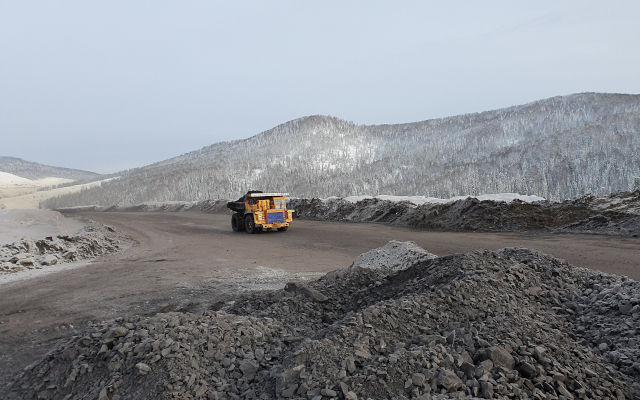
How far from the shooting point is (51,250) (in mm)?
Result: 15078

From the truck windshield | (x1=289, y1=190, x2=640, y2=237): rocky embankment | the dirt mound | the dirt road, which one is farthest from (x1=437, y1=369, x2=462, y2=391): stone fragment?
the dirt mound

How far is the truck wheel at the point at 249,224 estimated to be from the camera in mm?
23117

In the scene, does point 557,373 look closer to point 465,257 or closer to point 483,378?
point 483,378

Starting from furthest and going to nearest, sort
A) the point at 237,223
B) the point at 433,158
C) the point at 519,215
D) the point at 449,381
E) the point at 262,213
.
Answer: the point at 433,158
the point at 237,223
the point at 262,213
the point at 519,215
the point at 449,381

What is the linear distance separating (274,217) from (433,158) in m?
93.4

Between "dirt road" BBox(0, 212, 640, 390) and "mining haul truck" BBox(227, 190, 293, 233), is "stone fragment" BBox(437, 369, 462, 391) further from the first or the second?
"mining haul truck" BBox(227, 190, 293, 233)

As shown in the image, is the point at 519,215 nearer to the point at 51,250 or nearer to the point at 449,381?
the point at 449,381

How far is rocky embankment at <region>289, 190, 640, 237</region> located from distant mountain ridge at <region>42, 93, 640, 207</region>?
114ft

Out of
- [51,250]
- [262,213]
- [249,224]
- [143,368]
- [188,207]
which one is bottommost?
[143,368]

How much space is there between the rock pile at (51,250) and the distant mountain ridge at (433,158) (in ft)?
169

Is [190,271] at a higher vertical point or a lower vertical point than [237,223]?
lower

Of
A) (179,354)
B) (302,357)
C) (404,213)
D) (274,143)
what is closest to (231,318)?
(179,354)

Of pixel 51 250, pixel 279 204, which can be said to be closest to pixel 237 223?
pixel 279 204

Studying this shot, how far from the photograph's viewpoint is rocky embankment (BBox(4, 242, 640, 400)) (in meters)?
3.62
